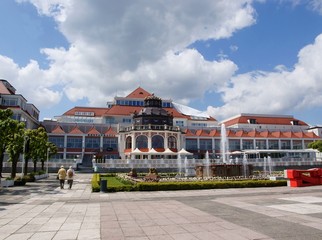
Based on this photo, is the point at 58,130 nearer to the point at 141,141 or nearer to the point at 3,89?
the point at 3,89

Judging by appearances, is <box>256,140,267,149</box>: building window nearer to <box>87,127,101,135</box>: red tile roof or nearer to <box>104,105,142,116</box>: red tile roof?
<box>104,105,142,116</box>: red tile roof

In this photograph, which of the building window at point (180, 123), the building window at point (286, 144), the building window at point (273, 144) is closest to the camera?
the building window at point (273, 144)

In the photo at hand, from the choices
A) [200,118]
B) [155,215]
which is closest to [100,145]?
[200,118]

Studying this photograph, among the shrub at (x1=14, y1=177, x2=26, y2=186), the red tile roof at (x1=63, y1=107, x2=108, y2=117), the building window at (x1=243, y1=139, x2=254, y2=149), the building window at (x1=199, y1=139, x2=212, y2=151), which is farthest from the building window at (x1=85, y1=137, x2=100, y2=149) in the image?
the shrub at (x1=14, y1=177, x2=26, y2=186)

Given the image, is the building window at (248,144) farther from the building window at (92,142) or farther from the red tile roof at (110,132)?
the building window at (92,142)

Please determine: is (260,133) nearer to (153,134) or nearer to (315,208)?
(153,134)

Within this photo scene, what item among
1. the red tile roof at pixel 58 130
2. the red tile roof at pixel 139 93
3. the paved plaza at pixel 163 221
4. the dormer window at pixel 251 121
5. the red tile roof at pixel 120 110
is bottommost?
the paved plaza at pixel 163 221

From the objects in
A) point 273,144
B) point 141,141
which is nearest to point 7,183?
point 141,141

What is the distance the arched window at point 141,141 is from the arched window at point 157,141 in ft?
6.26

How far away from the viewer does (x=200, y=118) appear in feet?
322

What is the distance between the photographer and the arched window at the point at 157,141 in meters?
70.2

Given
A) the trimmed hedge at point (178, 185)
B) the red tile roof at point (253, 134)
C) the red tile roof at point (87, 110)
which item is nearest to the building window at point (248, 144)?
the red tile roof at point (253, 134)

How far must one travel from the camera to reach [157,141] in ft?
231

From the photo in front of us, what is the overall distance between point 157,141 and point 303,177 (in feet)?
151
